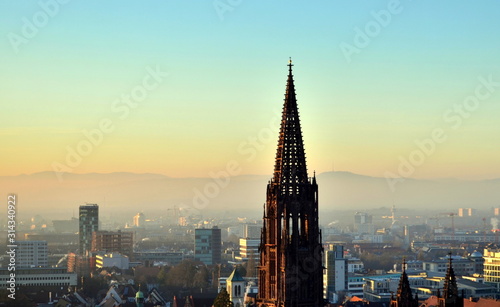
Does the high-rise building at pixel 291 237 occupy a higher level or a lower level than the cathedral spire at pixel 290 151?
lower

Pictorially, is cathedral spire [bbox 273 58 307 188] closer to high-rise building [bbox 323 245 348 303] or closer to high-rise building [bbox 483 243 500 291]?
high-rise building [bbox 323 245 348 303]

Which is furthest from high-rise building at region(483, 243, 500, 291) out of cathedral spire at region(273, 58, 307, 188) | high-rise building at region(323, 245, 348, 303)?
cathedral spire at region(273, 58, 307, 188)

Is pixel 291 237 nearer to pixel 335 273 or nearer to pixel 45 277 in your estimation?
pixel 45 277

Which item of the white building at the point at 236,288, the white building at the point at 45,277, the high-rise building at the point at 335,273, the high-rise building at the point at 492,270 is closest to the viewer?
the white building at the point at 236,288

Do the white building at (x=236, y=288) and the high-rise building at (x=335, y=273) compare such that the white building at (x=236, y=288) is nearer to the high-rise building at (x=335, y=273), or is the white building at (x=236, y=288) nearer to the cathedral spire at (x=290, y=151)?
the high-rise building at (x=335, y=273)

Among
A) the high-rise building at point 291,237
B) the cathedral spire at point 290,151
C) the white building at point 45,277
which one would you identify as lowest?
the white building at point 45,277

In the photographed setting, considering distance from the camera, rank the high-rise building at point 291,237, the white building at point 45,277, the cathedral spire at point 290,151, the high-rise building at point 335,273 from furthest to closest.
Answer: the high-rise building at point 335,273, the white building at point 45,277, the cathedral spire at point 290,151, the high-rise building at point 291,237

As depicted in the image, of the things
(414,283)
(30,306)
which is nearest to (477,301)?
(30,306)

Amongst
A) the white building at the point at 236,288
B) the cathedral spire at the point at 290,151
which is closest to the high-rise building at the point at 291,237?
the cathedral spire at the point at 290,151

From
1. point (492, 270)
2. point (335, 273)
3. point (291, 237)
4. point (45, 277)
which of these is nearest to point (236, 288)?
point (45, 277)
